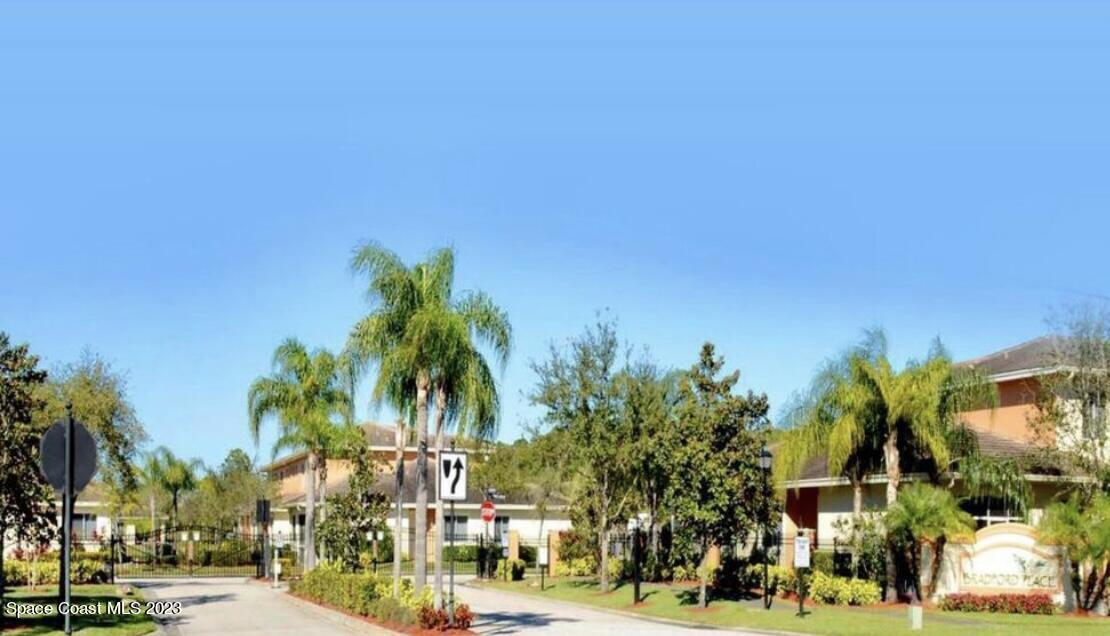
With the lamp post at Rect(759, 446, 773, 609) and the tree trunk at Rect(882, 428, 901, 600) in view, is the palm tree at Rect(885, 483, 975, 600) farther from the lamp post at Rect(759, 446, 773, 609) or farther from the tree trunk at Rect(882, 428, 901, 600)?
the lamp post at Rect(759, 446, 773, 609)

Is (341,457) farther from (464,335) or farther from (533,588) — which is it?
(464,335)

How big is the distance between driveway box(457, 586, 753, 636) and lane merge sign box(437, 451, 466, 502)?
3950mm

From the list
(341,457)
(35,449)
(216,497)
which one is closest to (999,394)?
(341,457)

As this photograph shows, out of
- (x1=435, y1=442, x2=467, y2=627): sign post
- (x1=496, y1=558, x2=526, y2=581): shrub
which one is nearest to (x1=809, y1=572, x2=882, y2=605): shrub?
(x1=435, y1=442, x2=467, y2=627): sign post

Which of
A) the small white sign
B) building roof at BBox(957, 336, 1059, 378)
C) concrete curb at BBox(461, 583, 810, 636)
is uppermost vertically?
building roof at BBox(957, 336, 1059, 378)

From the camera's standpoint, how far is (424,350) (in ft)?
87.1

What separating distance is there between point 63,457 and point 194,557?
5643 centimetres

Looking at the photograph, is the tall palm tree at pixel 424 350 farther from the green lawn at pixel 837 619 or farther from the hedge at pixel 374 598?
the green lawn at pixel 837 619

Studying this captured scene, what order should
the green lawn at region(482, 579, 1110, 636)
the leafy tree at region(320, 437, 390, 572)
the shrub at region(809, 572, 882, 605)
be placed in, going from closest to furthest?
1. the green lawn at region(482, 579, 1110, 636)
2. the shrub at region(809, 572, 882, 605)
3. the leafy tree at region(320, 437, 390, 572)

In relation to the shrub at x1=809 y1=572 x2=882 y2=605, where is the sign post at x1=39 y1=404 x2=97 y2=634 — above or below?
above

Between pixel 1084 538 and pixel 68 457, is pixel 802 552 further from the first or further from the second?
pixel 68 457

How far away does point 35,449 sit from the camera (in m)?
22.9

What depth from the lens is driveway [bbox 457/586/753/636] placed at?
27156mm

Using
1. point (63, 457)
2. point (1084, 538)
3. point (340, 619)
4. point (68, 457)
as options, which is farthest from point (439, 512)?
point (1084, 538)
